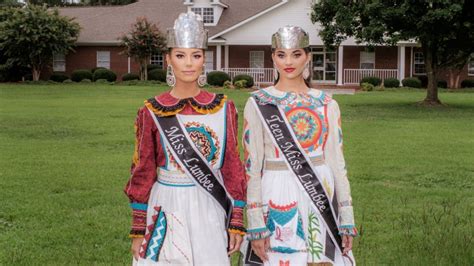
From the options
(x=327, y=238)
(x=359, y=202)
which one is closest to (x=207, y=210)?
(x=327, y=238)

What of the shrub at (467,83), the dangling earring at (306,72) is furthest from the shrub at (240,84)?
the dangling earring at (306,72)

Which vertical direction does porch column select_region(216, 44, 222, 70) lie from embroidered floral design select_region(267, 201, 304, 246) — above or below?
above

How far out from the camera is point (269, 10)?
39750mm

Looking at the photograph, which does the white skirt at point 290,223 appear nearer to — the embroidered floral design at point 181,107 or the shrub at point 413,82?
the embroidered floral design at point 181,107

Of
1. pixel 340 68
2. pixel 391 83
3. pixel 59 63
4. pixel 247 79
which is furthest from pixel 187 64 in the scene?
pixel 59 63

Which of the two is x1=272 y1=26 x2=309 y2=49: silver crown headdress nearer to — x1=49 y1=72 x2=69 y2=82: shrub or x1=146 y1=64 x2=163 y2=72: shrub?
x1=146 y1=64 x2=163 y2=72: shrub

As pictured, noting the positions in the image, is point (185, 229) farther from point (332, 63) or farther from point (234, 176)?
point (332, 63)

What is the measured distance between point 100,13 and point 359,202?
41.4 metres

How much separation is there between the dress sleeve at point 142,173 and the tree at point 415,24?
20843mm

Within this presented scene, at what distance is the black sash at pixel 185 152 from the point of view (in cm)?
379

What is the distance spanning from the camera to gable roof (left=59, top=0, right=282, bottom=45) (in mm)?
43144

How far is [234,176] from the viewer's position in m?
3.86

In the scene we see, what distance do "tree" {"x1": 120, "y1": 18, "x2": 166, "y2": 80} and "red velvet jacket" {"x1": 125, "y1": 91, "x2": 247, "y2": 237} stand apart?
35.3 m

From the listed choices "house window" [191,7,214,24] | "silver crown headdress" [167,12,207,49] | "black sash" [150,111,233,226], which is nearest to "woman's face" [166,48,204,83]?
"silver crown headdress" [167,12,207,49]
